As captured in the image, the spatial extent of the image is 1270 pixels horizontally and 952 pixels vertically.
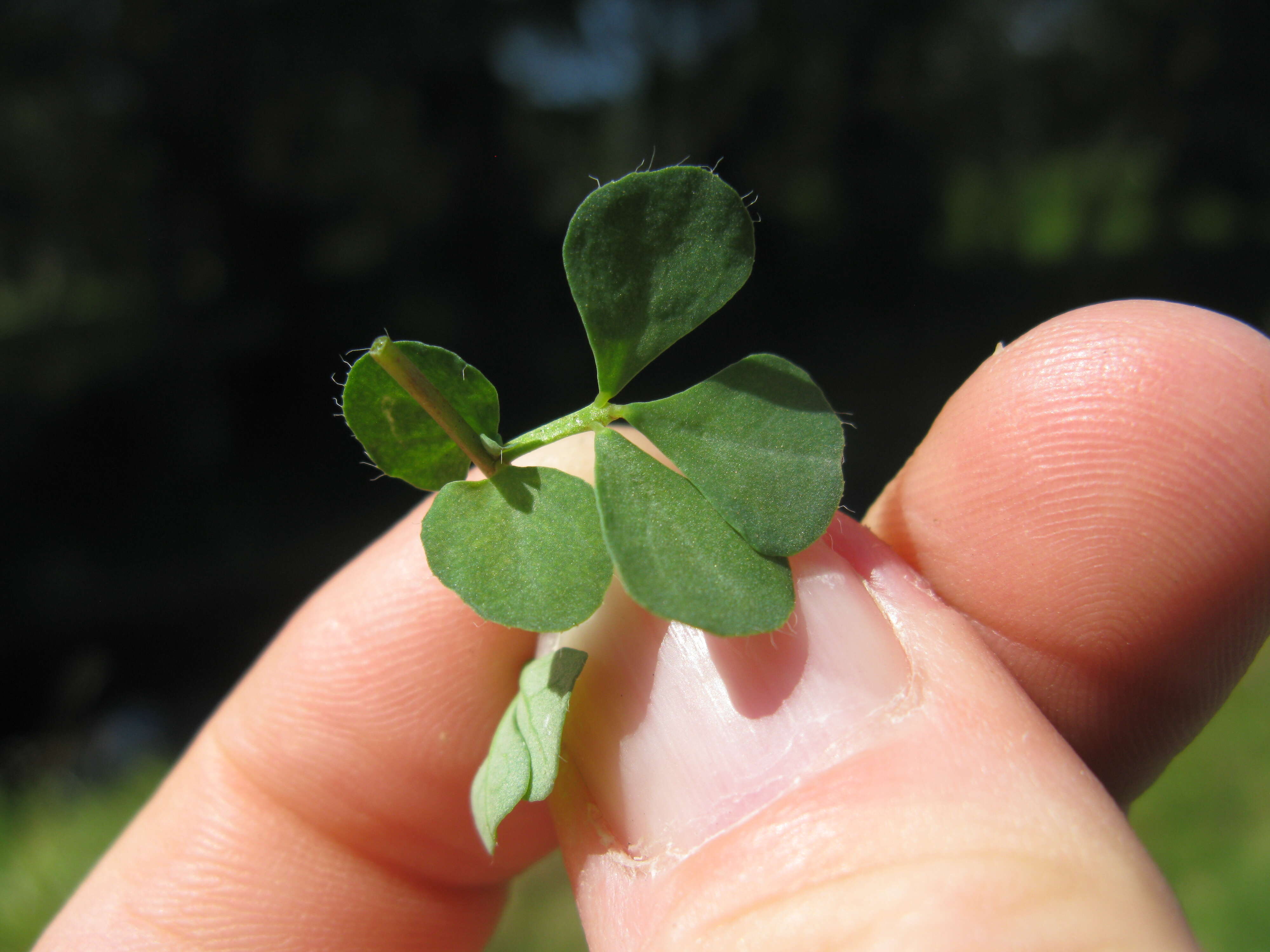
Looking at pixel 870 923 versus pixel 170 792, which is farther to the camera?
pixel 170 792

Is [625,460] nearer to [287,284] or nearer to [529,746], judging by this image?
[529,746]

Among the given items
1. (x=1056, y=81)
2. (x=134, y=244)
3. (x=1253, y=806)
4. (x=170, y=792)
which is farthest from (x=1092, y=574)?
(x=1056, y=81)

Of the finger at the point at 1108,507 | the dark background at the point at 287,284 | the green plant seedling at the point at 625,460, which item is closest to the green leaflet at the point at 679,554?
the green plant seedling at the point at 625,460

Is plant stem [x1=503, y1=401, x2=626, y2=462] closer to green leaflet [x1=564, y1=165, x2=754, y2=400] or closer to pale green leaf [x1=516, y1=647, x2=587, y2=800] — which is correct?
green leaflet [x1=564, y1=165, x2=754, y2=400]

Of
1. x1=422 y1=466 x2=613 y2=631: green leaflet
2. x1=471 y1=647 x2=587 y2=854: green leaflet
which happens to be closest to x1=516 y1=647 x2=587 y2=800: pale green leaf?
x1=471 y1=647 x2=587 y2=854: green leaflet

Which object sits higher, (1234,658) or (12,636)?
(1234,658)

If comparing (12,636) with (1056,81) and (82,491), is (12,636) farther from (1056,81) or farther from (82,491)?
(1056,81)
